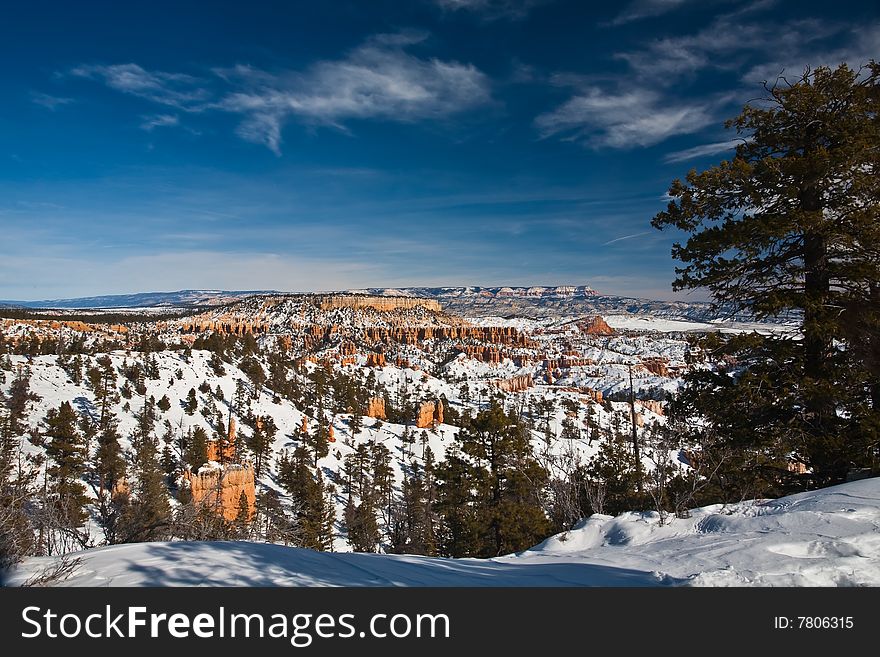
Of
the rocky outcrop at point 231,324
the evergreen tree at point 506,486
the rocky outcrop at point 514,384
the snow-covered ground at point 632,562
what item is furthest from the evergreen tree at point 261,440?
the rocky outcrop at point 231,324

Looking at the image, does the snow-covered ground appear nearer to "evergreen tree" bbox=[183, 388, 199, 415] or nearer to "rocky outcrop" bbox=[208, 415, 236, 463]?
"rocky outcrop" bbox=[208, 415, 236, 463]

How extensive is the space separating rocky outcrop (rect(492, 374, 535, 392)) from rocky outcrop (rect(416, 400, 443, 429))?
1732 inches

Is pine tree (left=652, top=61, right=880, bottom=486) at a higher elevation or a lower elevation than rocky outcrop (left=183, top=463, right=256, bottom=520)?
higher

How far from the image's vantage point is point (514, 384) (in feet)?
370

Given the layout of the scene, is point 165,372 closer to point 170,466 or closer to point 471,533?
point 170,466

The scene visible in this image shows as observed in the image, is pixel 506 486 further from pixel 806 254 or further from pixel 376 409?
pixel 376 409

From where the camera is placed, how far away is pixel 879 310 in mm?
7379

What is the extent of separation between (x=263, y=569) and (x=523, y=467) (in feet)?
44.1

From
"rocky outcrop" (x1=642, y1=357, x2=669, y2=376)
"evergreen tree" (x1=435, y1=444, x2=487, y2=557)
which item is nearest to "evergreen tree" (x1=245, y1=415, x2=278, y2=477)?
"evergreen tree" (x1=435, y1=444, x2=487, y2=557)

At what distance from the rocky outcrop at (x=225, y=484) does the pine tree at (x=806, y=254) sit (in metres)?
29.8

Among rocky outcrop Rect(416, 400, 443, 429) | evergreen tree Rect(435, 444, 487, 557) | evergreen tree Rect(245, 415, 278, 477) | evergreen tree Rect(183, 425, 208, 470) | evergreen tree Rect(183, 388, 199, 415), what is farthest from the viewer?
rocky outcrop Rect(416, 400, 443, 429)

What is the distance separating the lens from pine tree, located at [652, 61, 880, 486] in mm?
7395

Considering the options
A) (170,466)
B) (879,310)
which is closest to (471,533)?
(879,310)

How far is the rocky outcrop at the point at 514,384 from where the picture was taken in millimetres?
110250
